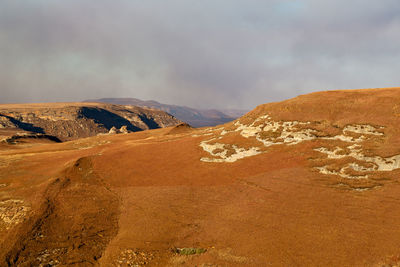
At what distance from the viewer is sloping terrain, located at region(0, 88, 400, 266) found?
1251 centimetres

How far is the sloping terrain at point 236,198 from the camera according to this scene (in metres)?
12.5

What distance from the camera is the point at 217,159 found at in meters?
28.2

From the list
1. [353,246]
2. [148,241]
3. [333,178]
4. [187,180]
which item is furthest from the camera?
[187,180]

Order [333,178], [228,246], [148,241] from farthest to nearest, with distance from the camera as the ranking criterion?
[333,178] → [148,241] → [228,246]

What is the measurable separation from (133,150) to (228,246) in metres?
26.2

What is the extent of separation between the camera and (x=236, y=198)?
1905 cm

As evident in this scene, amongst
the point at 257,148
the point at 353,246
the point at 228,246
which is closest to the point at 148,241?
the point at 228,246

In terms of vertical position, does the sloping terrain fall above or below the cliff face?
below

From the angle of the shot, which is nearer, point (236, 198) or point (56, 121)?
point (236, 198)

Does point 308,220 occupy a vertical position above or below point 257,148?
below

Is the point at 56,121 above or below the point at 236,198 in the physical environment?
above

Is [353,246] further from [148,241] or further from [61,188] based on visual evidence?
[61,188]

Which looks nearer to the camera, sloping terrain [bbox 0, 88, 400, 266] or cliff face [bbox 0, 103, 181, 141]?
sloping terrain [bbox 0, 88, 400, 266]

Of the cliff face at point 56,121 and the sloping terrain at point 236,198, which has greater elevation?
the cliff face at point 56,121
